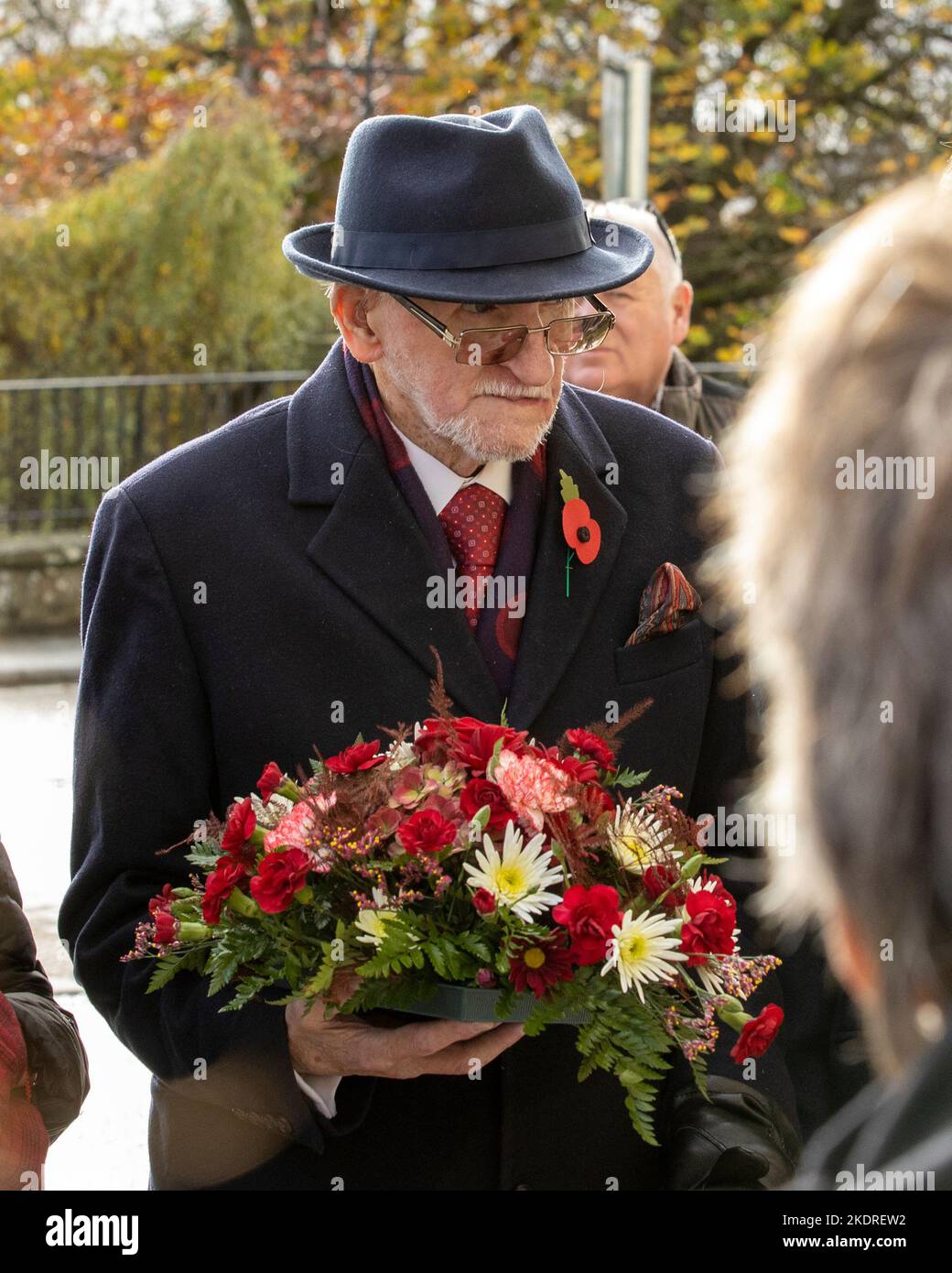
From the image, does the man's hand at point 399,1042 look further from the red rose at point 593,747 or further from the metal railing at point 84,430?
the metal railing at point 84,430

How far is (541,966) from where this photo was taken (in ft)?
6.33

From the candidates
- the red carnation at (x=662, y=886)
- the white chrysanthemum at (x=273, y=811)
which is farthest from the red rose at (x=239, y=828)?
the red carnation at (x=662, y=886)

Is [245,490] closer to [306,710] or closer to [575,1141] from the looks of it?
[306,710]

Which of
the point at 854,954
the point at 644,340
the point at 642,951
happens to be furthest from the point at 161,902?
the point at 644,340

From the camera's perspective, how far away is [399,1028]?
206 centimetres

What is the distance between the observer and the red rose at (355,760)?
2.07 m

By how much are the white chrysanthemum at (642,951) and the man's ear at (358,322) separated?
1012 millimetres

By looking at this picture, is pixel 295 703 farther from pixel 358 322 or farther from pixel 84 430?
pixel 84 430

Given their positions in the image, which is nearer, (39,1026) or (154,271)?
(39,1026)

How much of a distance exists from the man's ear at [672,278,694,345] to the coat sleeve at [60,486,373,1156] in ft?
8.85

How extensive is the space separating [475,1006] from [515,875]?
152mm

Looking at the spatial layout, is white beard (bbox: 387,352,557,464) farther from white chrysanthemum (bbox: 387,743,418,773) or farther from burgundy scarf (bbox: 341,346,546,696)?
white chrysanthemum (bbox: 387,743,418,773)

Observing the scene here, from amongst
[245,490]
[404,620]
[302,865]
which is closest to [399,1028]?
[302,865]

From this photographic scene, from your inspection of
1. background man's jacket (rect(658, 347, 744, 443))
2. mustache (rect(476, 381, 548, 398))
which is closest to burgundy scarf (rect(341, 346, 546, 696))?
mustache (rect(476, 381, 548, 398))
